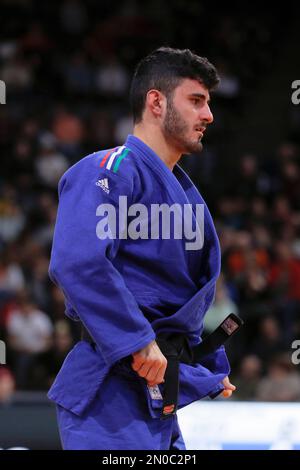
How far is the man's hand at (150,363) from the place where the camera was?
9.87 feet

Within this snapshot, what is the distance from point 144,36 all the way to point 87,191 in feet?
31.7

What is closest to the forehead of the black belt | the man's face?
the man's face

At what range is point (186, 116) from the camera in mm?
3326

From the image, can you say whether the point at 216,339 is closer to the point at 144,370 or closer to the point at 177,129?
the point at 144,370

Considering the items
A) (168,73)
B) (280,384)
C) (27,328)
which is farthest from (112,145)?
(168,73)

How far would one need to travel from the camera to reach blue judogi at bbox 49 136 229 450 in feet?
9.91

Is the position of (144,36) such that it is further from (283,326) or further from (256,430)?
(256,430)

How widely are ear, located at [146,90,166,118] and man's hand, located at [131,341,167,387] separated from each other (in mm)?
843

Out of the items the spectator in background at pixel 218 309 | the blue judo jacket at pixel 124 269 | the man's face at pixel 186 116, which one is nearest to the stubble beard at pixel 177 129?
the man's face at pixel 186 116

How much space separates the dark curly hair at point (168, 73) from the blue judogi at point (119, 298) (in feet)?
0.58

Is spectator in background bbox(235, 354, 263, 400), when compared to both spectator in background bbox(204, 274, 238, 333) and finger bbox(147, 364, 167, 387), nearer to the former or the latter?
spectator in background bbox(204, 274, 238, 333)

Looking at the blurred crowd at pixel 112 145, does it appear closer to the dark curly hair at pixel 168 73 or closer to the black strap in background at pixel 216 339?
the black strap in background at pixel 216 339

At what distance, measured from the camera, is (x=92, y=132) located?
35.9ft
